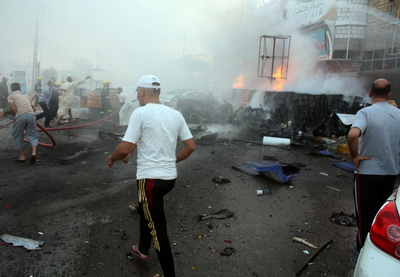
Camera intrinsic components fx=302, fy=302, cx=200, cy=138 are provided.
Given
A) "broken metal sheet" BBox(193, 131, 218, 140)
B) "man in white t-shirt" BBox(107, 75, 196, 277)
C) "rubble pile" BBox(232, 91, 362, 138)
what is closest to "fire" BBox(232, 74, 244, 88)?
"rubble pile" BBox(232, 91, 362, 138)

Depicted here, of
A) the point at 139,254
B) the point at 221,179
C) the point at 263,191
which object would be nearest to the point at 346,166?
A: the point at 263,191

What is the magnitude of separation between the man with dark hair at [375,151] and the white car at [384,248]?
3.27ft

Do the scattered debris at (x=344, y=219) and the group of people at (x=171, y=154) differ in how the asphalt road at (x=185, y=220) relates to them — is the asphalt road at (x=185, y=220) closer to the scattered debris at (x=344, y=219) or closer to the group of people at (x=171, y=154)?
the scattered debris at (x=344, y=219)

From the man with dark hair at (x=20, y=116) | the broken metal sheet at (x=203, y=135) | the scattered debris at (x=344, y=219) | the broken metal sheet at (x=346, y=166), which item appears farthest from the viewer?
the broken metal sheet at (x=203, y=135)

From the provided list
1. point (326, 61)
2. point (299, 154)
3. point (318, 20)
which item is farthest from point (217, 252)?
point (318, 20)

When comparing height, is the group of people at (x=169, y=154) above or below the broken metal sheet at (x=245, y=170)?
above

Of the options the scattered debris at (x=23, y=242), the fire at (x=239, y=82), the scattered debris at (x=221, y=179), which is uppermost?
the fire at (x=239, y=82)

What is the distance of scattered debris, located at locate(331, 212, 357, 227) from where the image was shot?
388cm

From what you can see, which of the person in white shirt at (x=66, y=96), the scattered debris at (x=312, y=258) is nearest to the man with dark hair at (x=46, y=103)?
the person in white shirt at (x=66, y=96)

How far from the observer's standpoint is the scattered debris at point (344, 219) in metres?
3.88

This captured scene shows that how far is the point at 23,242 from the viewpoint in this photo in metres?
3.12

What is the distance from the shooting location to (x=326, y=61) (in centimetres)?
1422

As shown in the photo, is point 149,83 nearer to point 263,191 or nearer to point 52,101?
point 263,191

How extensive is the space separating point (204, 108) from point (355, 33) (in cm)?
748
